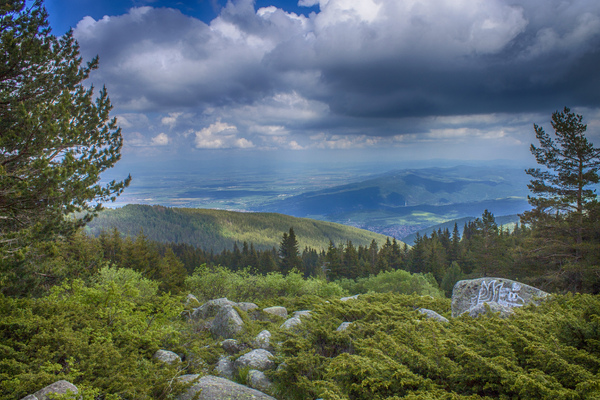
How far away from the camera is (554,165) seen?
76.9ft

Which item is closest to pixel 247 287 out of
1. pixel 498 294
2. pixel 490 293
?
pixel 490 293

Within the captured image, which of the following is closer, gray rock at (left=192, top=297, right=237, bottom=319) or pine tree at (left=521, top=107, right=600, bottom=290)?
gray rock at (left=192, top=297, right=237, bottom=319)

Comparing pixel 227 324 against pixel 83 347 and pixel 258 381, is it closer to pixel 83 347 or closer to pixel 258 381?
pixel 258 381

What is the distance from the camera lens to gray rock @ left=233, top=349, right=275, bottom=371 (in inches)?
375

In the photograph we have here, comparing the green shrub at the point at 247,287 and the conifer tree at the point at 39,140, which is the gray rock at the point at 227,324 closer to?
the conifer tree at the point at 39,140

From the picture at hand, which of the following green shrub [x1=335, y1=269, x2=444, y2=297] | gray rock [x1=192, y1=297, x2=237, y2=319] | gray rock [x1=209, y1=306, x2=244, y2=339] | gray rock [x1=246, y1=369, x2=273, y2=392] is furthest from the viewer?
green shrub [x1=335, y1=269, x2=444, y2=297]

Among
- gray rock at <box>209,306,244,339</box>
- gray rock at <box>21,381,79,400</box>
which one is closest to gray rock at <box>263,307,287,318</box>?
gray rock at <box>209,306,244,339</box>

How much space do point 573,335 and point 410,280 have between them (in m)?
39.4

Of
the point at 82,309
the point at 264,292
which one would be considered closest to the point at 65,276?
the point at 82,309

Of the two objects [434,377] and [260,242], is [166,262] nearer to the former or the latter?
[434,377]

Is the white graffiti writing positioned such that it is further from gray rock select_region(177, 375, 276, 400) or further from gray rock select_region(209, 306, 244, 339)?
gray rock select_region(209, 306, 244, 339)

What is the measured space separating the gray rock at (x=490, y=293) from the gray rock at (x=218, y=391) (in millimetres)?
10025

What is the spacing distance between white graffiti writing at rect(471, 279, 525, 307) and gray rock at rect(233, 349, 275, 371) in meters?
9.46

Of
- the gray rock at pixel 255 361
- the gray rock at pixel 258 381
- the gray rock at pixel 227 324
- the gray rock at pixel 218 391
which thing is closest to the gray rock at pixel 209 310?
the gray rock at pixel 227 324
